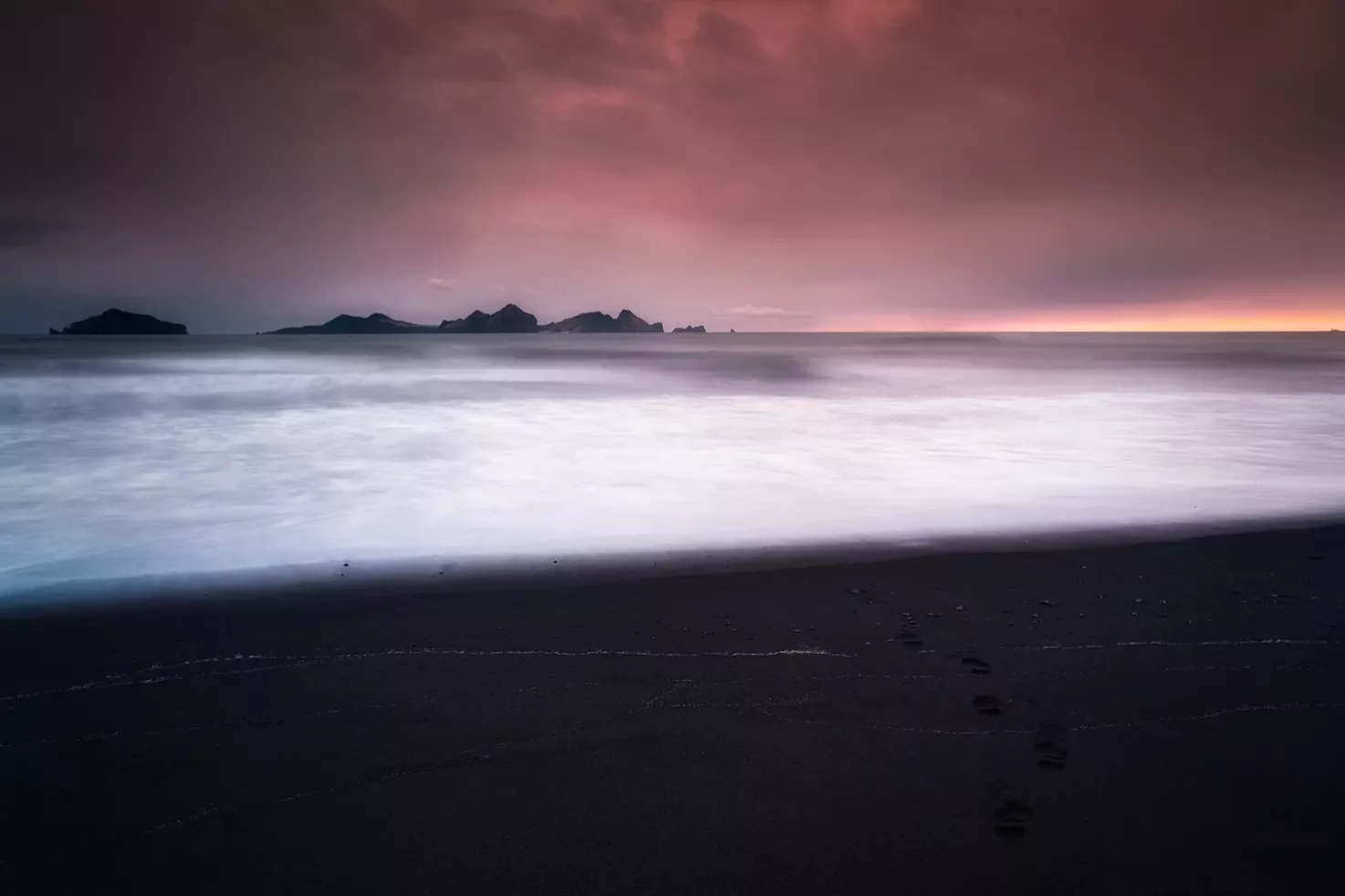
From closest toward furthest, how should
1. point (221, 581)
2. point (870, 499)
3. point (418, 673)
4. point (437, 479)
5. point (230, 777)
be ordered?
point (230, 777) → point (418, 673) → point (221, 581) → point (870, 499) → point (437, 479)

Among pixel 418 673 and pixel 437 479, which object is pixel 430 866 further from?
pixel 437 479

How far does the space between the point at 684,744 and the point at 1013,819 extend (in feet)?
4.08

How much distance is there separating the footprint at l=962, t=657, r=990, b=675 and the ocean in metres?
2.55

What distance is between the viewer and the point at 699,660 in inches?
157

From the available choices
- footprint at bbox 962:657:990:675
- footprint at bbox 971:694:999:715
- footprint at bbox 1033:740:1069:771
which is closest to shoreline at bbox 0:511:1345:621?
footprint at bbox 962:657:990:675

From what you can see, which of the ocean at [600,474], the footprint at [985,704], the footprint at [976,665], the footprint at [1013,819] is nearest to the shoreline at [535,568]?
the ocean at [600,474]

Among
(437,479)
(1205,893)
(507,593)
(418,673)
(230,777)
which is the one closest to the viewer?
(1205,893)

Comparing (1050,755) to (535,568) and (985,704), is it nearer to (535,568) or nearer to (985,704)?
(985,704)

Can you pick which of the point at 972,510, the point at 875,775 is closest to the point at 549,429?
the point at 972,510

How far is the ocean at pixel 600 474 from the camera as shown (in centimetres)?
688

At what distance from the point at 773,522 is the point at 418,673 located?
4151mm

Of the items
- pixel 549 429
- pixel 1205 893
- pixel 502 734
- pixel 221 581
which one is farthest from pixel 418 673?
pixel 549 429

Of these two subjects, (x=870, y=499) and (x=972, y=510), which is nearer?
(x=972, y=510)

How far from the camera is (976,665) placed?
392 cm
